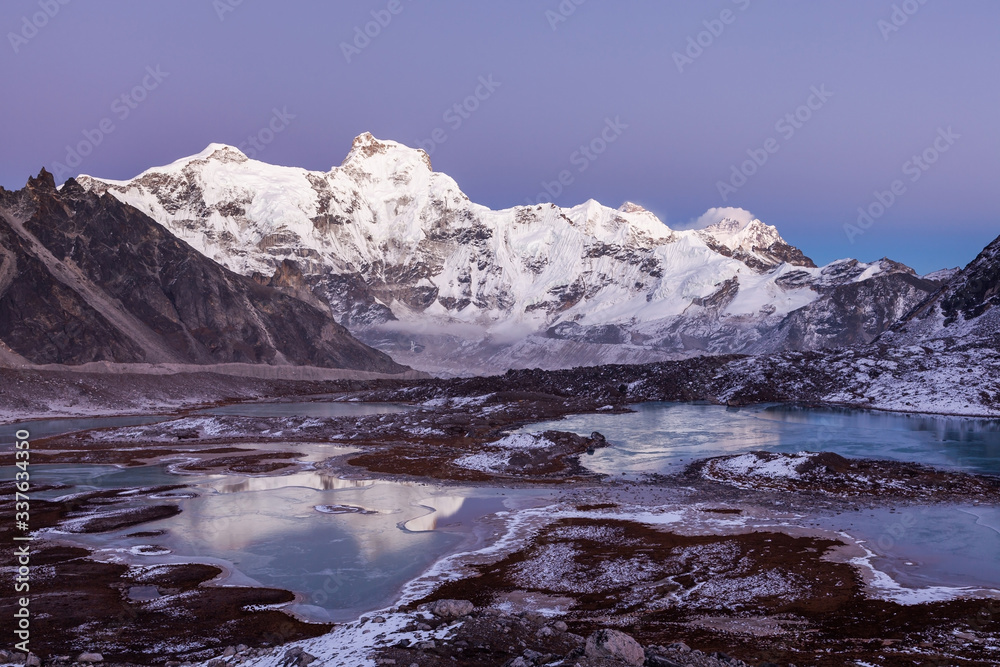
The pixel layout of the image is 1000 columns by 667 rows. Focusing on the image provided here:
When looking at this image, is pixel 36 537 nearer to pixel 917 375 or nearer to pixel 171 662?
pixel 171 662

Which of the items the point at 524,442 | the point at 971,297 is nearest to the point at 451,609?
the point at 524,442

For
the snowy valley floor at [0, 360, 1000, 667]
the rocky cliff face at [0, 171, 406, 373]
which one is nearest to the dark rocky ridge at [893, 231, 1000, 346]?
the snowy valley floor at [0, 360, 1000, 667]

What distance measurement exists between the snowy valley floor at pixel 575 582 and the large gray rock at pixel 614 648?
167 mm

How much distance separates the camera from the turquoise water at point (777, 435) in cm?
5181

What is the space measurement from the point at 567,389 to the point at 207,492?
234 feet

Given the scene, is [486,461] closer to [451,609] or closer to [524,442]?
[524,442]

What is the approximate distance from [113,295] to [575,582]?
162 metres

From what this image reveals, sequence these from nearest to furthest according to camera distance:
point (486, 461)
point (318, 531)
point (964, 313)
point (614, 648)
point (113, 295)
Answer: point (614, 648), point (318, 531), point (486, 461), point (964, 313), point (113, 295)

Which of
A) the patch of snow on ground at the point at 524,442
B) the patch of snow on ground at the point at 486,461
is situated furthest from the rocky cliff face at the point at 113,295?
the patch of snow on ground at the point at 486,461

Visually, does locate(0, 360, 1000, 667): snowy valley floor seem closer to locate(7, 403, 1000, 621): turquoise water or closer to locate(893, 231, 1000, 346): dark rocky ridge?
locate(7, 403, 1000, 621): turquoise water

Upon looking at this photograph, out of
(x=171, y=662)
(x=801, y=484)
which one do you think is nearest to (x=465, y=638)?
(x=171, y=662)

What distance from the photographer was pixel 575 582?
2395 centimetres

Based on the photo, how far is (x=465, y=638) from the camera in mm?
15820

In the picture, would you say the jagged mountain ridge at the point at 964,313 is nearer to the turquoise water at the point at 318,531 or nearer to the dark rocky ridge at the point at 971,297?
the dark rocky ridge at the point at 971,297
